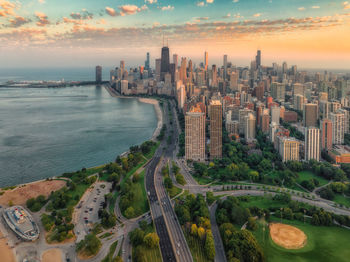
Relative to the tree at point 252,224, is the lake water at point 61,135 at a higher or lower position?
higher

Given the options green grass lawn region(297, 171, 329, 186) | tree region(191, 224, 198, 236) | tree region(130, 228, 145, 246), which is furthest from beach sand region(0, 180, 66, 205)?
green grass lawn region(297, 171, 329, 186)

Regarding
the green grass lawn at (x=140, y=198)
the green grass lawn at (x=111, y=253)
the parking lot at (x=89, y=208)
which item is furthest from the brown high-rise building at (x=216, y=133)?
the green grass lawn at (x=111, y=253)

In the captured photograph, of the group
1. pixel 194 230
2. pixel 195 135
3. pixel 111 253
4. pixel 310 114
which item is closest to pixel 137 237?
pixel 111 253

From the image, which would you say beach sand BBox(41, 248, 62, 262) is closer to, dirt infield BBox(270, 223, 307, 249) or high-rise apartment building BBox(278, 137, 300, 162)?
dirt infield BBox(270, 223, 307, 249)

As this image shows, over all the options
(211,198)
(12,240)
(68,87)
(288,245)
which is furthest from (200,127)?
(68,87)

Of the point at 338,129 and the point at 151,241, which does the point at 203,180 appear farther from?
the point at 338,129

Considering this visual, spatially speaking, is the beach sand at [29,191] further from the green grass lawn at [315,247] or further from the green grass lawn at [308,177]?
the green grass lawn at [308,177]
